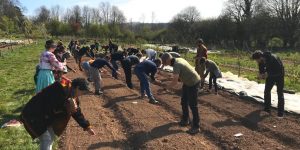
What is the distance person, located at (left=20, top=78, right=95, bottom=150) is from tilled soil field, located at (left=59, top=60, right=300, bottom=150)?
8.99 ft

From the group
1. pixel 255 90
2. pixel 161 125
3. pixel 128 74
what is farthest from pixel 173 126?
pixel 255 90

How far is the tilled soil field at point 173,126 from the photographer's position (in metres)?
8.36

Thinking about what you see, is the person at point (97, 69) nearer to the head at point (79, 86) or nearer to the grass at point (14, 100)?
the grass at point (14, 100)

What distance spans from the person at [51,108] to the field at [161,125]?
2.62 metres

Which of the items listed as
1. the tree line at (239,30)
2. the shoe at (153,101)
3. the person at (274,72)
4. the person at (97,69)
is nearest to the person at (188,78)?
the person at (274,72)

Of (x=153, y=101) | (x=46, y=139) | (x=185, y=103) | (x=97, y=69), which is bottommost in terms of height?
(x=153, y=101)

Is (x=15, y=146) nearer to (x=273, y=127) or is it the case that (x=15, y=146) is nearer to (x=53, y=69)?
(x=53, y=69)

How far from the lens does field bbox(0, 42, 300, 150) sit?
27.3 feet

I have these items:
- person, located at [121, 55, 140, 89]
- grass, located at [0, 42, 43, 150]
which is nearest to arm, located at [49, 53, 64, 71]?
grass, located at [0, 42, 43, 150]

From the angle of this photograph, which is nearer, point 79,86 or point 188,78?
point 79,86

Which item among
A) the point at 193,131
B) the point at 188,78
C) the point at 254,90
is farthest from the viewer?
the point at 254,90

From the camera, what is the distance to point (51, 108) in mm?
5320

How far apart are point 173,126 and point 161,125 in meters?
0.29

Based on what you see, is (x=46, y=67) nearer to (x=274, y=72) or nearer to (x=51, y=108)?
(x=51, y=108)
